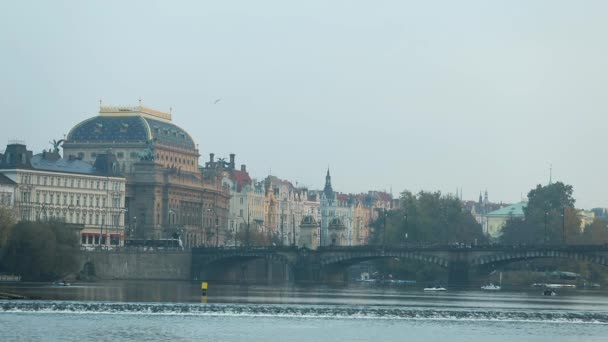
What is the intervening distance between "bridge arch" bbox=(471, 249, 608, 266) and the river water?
37.9 meters

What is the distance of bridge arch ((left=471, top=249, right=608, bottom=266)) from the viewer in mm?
174625

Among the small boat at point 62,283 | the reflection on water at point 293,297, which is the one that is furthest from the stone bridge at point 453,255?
the small boat at point 62,283

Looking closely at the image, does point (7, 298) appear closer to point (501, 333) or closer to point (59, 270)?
point (501, 333)

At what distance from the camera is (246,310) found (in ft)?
358

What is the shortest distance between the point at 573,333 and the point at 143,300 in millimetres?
37655

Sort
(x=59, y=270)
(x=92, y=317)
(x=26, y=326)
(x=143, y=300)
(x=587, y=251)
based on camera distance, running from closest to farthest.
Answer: (x=26, y=326)
(x=92, y=317)
(x=143, y=300)
(x=59, y=270)
(x=587, y=251)

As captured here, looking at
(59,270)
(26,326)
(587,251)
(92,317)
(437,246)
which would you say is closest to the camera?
(26,326)

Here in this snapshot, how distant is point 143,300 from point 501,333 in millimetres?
35268

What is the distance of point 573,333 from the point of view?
96.4m

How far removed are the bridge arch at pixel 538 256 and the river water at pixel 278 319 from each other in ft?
124

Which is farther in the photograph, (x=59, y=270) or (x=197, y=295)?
(x=59, y=270)

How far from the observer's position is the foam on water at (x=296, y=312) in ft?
345

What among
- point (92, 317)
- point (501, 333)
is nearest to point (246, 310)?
point (92, 317)

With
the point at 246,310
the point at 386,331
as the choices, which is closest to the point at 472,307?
the point at 246,310
